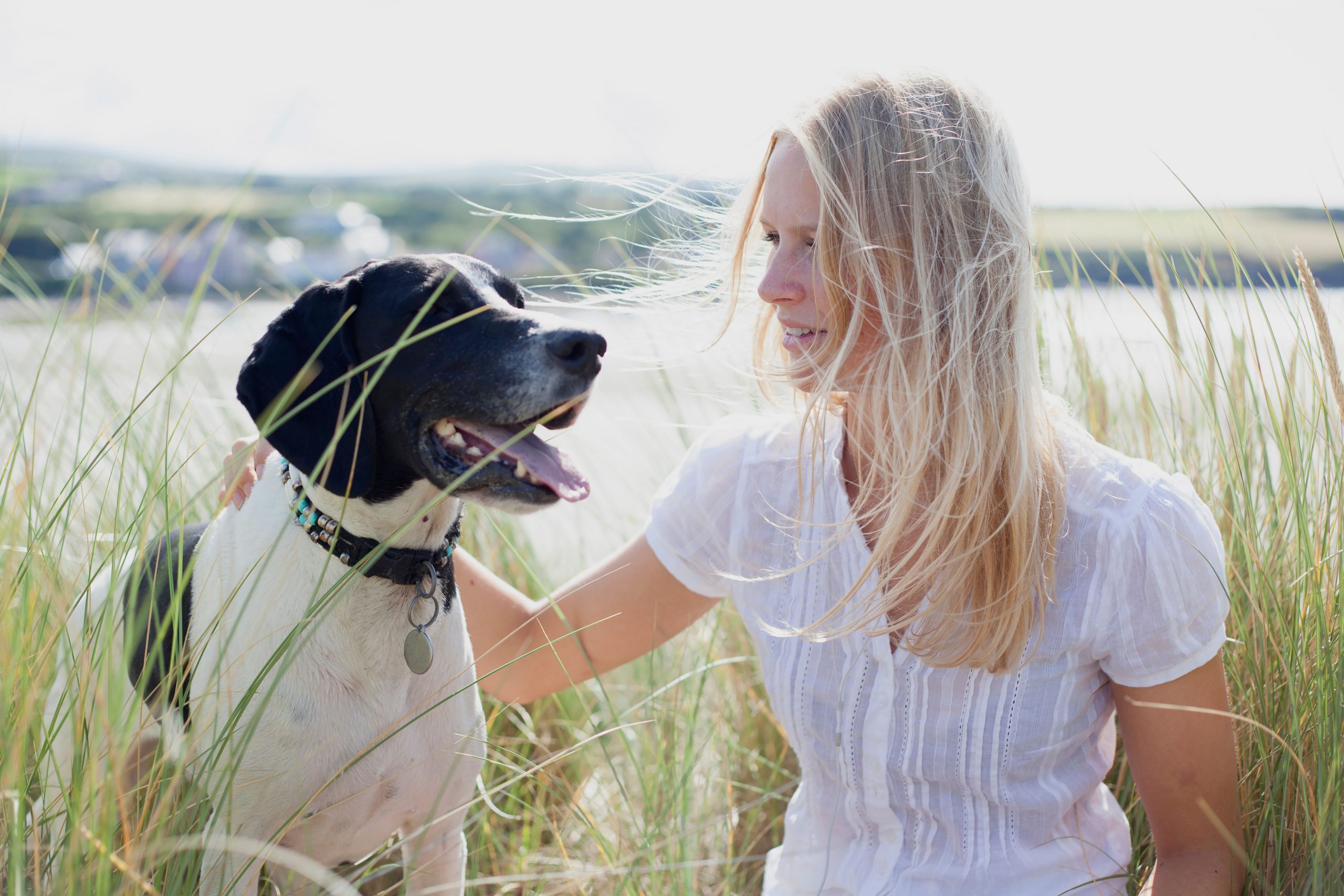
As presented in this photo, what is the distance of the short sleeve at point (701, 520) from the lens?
208 cm

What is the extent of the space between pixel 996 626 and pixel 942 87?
95 cm

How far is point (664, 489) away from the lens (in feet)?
7.02

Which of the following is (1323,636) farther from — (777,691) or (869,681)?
(777,691)

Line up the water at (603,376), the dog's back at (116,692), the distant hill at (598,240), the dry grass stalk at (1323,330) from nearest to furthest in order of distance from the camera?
the dog's back at (116,692), the dry grass stalk at (1323,330), the distant hill at (598,240), the water at (603,376)

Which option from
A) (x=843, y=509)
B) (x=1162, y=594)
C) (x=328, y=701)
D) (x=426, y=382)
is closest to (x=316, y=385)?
(x=426, y=382)

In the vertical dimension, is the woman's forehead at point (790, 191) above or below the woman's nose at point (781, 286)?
above

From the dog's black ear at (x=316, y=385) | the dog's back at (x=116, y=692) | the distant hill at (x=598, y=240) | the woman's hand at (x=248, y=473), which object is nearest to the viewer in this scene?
the dog's back at (x=116, y=692)

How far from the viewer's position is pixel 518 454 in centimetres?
168

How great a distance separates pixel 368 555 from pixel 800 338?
0.85 meters

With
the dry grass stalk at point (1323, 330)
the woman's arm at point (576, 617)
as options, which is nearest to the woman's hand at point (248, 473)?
the woman's arm at point (576, 617)

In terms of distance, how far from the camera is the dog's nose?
1743mm

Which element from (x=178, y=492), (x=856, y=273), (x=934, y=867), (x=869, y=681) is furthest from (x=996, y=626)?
(x=178, y=492)

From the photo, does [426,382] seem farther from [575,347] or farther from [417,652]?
[417,652]

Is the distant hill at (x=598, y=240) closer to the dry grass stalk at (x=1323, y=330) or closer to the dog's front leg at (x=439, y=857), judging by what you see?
the dry grass stalk at (x=1323, y=330)
